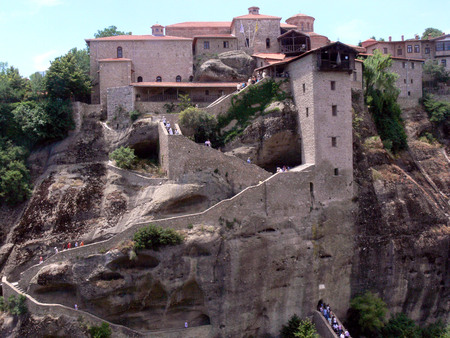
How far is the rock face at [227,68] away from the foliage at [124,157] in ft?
44.1

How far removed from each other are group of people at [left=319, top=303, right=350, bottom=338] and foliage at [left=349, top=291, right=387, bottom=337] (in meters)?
2.31

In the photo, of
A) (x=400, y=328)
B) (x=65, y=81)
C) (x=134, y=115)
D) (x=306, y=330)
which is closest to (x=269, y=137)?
(x=134, y=115)

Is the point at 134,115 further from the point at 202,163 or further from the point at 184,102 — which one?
the point at 202,163

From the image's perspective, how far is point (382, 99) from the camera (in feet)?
180

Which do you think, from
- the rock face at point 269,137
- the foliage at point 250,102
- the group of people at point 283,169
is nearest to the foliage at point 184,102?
the foliage at point 250,102

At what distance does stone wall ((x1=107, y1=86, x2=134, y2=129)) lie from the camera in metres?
48.6

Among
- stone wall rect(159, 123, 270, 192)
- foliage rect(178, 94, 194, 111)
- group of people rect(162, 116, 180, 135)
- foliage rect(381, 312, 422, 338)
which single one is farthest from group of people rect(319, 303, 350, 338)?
foliage rect(178, 94, 194, 111)

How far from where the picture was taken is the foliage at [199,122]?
1796 inches

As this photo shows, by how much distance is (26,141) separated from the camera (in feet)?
161

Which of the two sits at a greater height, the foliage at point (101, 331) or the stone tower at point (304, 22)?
the stone tower at point (304, 22)

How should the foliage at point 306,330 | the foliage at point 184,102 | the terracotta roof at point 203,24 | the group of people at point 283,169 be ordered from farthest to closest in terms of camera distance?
the terracotta roof at point 203,24 < the foliage at point 184,102 < the group of people at point 283,169 < the foliage at point 306,330

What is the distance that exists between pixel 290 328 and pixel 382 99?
25.7m

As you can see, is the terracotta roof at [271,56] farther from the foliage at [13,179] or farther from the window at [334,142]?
the foliage at [13,179]

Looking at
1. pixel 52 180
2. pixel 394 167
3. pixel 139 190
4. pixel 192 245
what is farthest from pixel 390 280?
pixel 52 180
